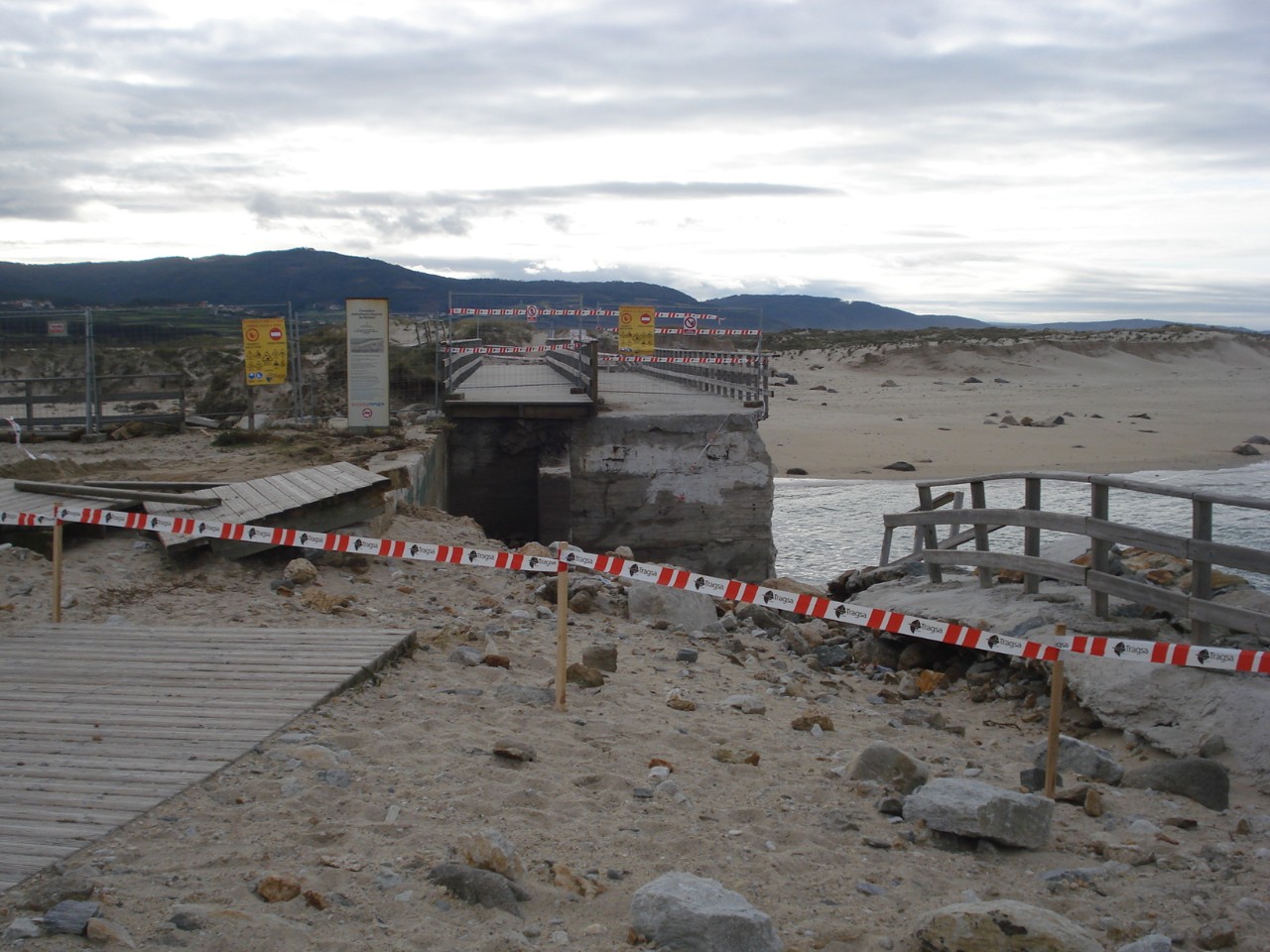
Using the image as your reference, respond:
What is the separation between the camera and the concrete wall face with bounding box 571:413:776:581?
58.2 feet

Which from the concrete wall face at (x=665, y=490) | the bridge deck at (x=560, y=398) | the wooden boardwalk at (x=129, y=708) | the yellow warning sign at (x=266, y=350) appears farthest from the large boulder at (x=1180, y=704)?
the yellow warning sign at (x=266, y=350)

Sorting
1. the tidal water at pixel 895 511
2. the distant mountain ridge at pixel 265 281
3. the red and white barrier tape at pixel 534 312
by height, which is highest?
the distant mountain ridge at pixel 265 281

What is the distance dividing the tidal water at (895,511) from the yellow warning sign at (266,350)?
8467 millimetres

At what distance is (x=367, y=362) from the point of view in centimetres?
1648

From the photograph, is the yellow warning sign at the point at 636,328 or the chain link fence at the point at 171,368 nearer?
the chain link fence at the point at 171,368

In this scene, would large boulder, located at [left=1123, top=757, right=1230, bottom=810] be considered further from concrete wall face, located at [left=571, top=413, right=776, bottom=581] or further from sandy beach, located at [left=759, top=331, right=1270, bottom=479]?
sandy beach, located at [left=759, top=331, right=1270, bottom=479]

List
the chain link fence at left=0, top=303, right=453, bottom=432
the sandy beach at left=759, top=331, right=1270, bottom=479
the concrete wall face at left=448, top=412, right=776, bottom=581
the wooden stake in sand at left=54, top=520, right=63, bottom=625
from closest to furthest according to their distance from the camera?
the wooden stake in sand at left=54, top=520, right=63, bottom=625, the chain link fence at left=0, top=303, right=453, bottom=432, the concrete wall face at left=448, top=412, right=776, bottom=581, the sandy beach at left=759, top=331, right=1270, bottom=479

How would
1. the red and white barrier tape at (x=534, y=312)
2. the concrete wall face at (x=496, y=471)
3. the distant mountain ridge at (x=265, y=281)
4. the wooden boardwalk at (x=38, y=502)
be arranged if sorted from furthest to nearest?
the distant mountain ridge at (x=265, y=281) → the red and white barrier tape at (x=534, y=312) → the concrete wall face at (x=496, y=471) → the wooden boardwalk at (x=38, y=502)

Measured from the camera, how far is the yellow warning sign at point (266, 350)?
17422 millimetres

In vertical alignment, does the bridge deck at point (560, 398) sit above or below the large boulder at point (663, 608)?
above

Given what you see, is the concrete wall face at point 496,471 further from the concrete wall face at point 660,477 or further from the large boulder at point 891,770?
the large boulder at point 891,770

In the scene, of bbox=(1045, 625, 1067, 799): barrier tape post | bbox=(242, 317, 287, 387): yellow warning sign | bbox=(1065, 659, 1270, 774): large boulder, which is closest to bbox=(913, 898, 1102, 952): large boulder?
bbox=(1045, 625, 1067, 799): barrier tape post

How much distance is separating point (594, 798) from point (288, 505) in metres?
5.35

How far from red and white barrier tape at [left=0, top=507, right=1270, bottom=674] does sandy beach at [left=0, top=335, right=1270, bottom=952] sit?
472mm
